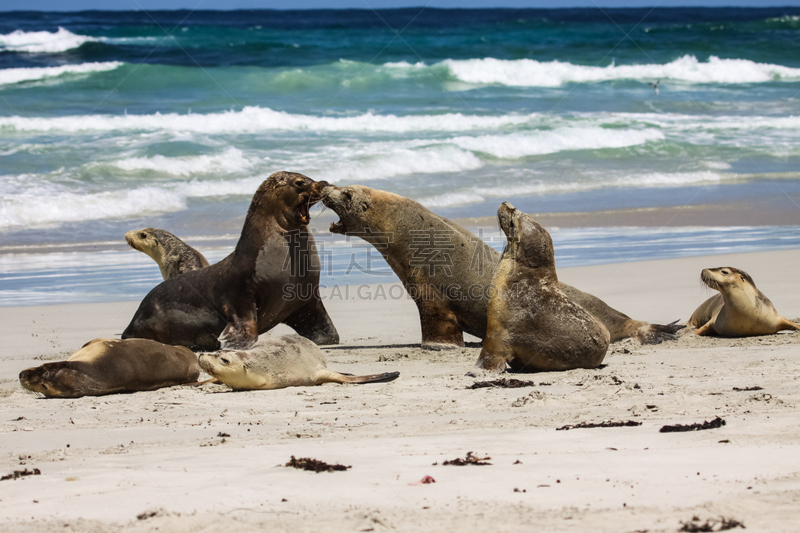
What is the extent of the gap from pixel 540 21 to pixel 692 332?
63448 millimetres

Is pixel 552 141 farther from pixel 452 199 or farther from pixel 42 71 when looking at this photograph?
pixel 42 71

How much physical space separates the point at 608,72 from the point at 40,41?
2353cm

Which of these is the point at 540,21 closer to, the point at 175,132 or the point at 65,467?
the point at 175,132

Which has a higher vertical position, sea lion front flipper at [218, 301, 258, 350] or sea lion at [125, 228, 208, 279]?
sea lion at [125, 228, 208, 279]

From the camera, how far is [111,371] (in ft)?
20.1

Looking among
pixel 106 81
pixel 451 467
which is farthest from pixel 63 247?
pixel 106 81

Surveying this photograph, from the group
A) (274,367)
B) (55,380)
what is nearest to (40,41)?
(55,380)

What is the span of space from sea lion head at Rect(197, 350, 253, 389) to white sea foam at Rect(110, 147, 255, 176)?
13049mm

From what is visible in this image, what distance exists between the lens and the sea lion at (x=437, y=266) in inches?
321

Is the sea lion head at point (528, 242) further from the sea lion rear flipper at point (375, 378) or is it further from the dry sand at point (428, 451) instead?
the sea lion rear flipper at point (375, 378)

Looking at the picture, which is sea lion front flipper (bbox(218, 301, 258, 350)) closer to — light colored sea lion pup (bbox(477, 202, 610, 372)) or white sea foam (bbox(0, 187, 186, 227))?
light colored sea lion pup (bbox(477, 202, 610, 372))

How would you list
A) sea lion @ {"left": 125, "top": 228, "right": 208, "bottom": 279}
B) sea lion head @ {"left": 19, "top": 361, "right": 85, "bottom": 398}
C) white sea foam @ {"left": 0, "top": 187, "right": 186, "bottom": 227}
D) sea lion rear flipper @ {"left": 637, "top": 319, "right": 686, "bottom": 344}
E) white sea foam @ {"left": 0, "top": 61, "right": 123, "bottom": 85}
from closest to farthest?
sea lion head @ {"left": 19, "top": 361, "right": 85, "bottom": 398} < sea lion rear flipper @ {"left": 637, "top": 319, "right": 686, "bottom": 344} < sea lion @ {"left": 125, "top": 228, "right": 208, "bottom": 279} < white sea foam @ {"left": 0, "top": 187, "right": 186, "bottom": 227} < white sea foam @ {"left": 0, "top": 61, "right": 123, "bottom": 85}

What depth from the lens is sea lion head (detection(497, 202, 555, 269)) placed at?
6.80 meters

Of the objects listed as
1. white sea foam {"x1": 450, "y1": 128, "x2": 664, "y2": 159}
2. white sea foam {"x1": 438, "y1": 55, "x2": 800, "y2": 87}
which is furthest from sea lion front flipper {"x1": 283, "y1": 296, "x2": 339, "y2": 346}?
white sea foam {"x1": 438, "y1": 55, "x2": 800, "y2": 87}
